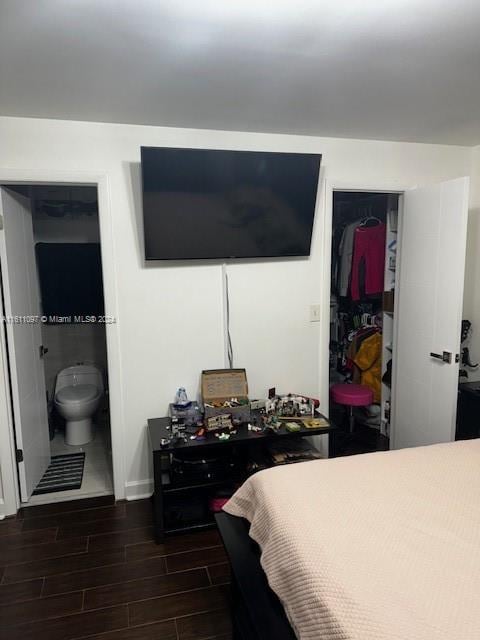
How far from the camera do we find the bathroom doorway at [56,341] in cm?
271

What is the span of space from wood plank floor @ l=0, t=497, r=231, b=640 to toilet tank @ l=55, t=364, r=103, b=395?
1.41 m

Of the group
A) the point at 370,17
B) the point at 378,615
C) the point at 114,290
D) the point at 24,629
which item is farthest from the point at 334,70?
the point at 24,629

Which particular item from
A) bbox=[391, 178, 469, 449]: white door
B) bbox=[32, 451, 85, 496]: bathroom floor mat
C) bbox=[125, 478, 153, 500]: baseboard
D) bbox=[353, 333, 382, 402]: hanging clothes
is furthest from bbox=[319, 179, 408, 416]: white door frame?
bbox=[32, 451, 85, 496]: bathroom floor mat

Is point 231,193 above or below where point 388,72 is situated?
below

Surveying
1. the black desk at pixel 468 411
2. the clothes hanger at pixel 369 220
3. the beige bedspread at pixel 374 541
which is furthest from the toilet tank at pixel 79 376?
the black desk at pixel 468 411

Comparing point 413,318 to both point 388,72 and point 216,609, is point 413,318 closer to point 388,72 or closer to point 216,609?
point 388,72

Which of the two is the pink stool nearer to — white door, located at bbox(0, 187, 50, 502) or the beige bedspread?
the beige bedspread

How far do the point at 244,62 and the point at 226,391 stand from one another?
1.83 metres

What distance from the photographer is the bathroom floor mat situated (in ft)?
9.79

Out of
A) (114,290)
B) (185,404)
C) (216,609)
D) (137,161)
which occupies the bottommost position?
(216,609)

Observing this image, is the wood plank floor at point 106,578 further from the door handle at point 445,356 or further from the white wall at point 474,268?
the white wall at point 474,268

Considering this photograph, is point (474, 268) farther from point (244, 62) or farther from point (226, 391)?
point (244, 62)

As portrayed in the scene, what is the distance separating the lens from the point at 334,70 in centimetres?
183

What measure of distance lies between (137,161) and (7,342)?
4.45ft
